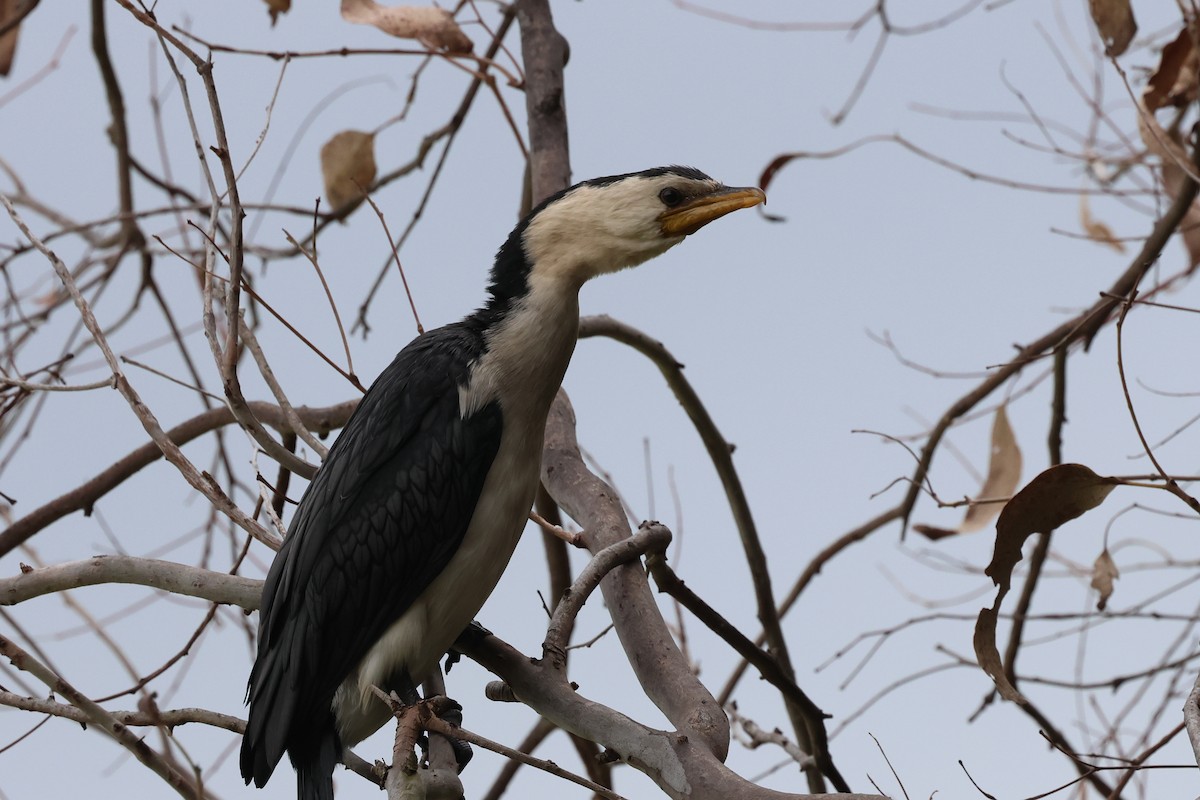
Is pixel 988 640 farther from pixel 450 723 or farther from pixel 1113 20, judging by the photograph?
pixel 1113 20

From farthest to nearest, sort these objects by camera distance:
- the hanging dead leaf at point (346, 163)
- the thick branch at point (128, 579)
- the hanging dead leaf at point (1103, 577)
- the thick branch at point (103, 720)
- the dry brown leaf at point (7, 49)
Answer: the dry brown leaf at point (7, 49) → the hanging dead leaf at point (346, 163) → the hanging dead leaf at point (1103, 577) → the thick branch at point (128, 579) → the thick branch at point (103, 720)

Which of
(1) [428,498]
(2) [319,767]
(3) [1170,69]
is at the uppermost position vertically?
(3) [1170,69]

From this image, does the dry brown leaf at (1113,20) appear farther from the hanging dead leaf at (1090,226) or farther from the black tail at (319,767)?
the black tail at (319,767)

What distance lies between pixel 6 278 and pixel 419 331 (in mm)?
1283

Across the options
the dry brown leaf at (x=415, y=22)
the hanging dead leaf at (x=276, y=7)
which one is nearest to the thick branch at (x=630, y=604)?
the dry brown leaf at (x=415, y=22)

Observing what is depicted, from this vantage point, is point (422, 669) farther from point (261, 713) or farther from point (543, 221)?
point (543, 221)

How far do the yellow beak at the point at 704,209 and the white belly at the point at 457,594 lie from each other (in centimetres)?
44

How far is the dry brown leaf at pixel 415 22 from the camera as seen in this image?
9.83 ft

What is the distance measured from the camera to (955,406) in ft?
11.1

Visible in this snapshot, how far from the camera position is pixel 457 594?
2211mm

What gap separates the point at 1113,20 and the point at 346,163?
1.81 metres

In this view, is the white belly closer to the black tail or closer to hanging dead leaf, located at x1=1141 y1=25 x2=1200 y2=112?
the black tail

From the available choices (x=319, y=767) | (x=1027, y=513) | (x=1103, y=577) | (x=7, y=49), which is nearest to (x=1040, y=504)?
(x=1027, y=513)

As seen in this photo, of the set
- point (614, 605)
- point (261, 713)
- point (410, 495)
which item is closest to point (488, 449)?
point (410, 495)
